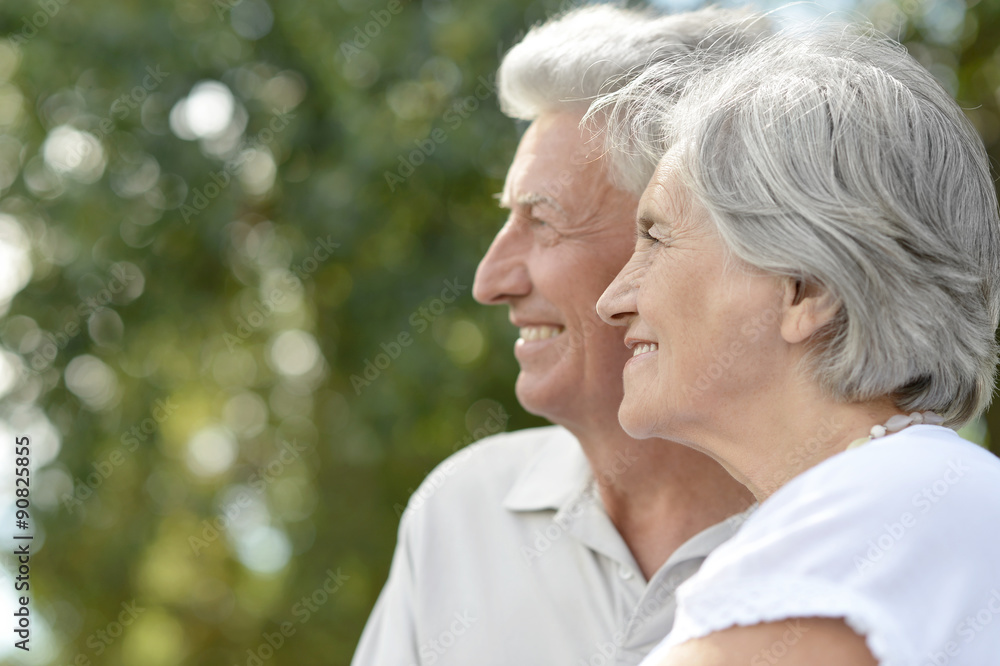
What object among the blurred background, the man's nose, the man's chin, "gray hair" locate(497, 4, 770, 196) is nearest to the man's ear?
"gray hair" locate(497, 4, 770, 196)

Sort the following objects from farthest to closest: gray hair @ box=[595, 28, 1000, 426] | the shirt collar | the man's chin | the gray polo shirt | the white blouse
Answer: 1. the shirt collar
2. the man's chin
3. the gray polo shirt
4. gray hair @ box=[595, 28, 1000, 426]
5. the white blouse

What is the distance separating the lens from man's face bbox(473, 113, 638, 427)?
1.94m

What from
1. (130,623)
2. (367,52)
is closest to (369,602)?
(130,623)

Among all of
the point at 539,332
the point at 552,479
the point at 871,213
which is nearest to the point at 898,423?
the point at 871,213

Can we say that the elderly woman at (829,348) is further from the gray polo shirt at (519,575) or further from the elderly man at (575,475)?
the gray polo shirt at (519,575)

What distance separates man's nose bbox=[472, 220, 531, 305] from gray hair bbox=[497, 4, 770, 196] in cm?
28

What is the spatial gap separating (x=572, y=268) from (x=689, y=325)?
63 centimetres

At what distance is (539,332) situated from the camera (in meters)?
2.04

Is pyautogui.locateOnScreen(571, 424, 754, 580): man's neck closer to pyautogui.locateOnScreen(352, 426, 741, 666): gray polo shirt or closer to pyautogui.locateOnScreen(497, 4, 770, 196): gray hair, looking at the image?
pyautogui.locateOnScreen(352, 426, 741, 666): gray polo shirt

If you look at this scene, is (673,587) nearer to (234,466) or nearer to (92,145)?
(92,145)

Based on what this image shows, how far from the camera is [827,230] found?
1.21 m

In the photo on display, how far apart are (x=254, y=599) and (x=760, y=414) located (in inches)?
162

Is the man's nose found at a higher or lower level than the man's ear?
lower

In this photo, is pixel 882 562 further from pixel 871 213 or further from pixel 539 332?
pixel 539 332
